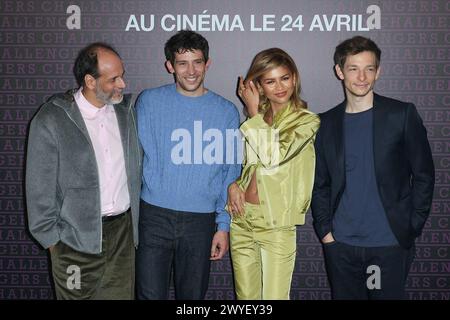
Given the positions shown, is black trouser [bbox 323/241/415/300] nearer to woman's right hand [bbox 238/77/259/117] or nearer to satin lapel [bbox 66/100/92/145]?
woman's right hand [bbox 238/77/259/117]

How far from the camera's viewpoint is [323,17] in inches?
136

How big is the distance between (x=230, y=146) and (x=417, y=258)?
1.51 metres

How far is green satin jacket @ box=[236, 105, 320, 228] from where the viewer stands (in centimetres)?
279

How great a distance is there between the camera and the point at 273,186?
2.82 m

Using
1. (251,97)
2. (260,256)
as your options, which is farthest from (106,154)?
(260,256)

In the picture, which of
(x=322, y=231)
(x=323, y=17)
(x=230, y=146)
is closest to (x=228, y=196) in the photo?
(x=230, y=146)

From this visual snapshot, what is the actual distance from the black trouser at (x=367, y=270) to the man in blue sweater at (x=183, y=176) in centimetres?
62

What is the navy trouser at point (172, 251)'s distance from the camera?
2.91 metres

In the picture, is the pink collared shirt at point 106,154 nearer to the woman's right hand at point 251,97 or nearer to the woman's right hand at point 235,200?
the woman's right hand at point 235,200

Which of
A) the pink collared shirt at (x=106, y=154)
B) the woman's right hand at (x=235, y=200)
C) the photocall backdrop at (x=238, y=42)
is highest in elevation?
the photocall backdrop at (x=238, y=42)

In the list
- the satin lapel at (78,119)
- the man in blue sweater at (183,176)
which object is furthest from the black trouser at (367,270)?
the satin lapel at (78,119)

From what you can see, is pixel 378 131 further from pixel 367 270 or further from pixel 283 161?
pixel 367 270

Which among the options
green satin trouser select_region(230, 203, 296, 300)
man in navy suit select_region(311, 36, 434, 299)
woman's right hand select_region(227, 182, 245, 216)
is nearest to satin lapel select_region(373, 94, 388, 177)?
man in navy suit select_region(311, 36, 434, 299)
